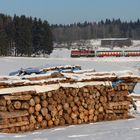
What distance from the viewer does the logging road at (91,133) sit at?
430 inches

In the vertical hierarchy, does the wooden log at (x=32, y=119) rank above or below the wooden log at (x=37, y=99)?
below

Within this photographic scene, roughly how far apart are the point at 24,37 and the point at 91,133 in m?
79.2

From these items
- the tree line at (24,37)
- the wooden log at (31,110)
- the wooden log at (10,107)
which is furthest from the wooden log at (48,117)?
the tree line at (24,37)

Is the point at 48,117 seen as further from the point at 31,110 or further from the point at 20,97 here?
the point at 20,97

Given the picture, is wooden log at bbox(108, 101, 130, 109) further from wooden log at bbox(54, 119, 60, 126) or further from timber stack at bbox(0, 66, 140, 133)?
wooden log at bbox(54, 119, 60, 126)

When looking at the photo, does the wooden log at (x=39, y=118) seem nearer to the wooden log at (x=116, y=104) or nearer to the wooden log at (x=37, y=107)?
the wooden log at (x=37, y=107)

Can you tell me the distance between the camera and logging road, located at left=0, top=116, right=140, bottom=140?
10930 mm

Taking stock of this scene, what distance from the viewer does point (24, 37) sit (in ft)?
295

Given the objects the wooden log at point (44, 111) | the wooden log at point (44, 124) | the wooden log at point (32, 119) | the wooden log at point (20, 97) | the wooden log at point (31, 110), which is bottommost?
the wooden log at point (44, 124)

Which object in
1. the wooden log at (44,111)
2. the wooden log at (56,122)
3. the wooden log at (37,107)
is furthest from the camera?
Result: the wooden log at (56,122)

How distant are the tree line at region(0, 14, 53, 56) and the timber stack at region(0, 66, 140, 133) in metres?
71.0

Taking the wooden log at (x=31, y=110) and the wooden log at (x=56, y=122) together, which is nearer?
the wooden log at (x=31, y=110)

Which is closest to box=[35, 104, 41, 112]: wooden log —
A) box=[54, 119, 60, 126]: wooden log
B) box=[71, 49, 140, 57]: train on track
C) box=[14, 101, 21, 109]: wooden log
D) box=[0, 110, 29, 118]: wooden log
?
box=[0, 110, 29, 118]: wooden log

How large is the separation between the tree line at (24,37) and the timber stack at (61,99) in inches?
2797
